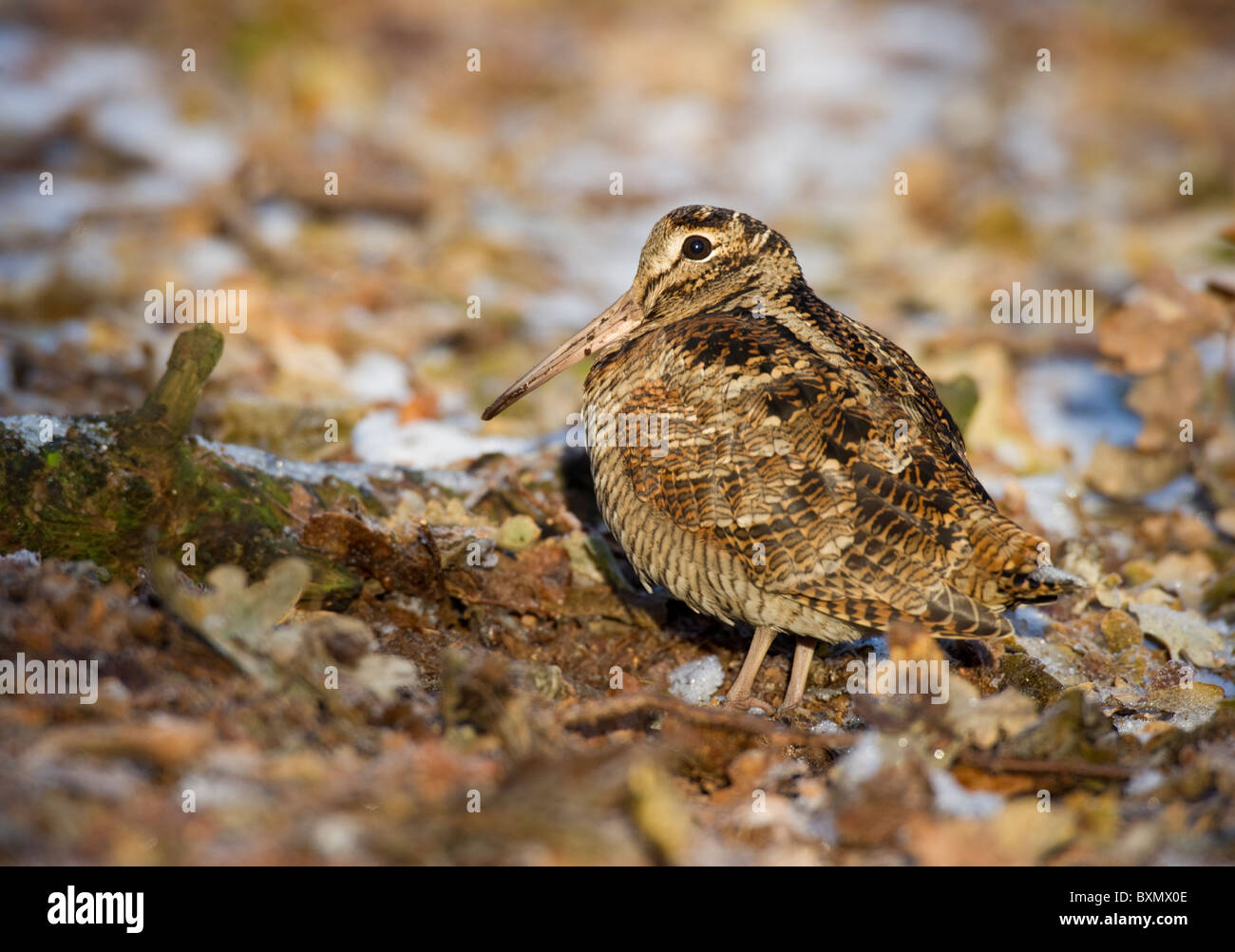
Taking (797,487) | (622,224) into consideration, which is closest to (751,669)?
(797,487)

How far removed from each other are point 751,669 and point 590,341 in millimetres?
1511

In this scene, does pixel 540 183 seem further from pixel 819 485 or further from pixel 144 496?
pixel 819 485

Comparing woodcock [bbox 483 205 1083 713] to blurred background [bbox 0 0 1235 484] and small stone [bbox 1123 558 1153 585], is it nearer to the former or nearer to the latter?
small stone [bbox 1123 558 1153 585]

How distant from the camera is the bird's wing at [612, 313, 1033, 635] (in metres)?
3.47

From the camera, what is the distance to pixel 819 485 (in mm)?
3564

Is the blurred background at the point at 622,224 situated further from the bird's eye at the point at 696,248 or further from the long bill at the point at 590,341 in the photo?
the bird's eye at the point at 696,248

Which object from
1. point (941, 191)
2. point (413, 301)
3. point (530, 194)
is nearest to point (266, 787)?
point (413, 301)

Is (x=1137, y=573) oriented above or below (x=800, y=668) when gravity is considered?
above

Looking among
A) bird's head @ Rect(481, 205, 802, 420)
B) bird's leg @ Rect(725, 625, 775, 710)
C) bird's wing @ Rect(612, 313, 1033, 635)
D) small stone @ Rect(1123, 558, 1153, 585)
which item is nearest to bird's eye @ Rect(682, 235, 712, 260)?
bird's head @ Rect(481, 205, 802, 420)

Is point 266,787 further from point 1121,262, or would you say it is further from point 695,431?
point 1121,262

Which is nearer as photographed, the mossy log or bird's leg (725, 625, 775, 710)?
the mossy log

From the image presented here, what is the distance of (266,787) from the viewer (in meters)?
2.43
